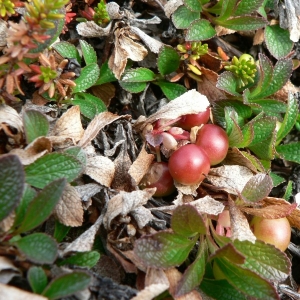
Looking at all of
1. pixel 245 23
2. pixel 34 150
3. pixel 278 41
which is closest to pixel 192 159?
pixel 34 150

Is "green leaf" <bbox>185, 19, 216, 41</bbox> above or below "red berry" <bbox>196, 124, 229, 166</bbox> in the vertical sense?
above

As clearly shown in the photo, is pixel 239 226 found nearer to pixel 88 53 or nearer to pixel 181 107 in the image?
pixel 181 107

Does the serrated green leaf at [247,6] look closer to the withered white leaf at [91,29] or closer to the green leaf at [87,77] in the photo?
the withered white leaf at [91,29]

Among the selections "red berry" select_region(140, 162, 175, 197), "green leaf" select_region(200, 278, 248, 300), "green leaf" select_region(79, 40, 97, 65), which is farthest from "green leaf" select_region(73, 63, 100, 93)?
"green leaf" select_region(200, 278, 248, 300)

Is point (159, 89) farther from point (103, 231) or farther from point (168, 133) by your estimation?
point (103, 231)

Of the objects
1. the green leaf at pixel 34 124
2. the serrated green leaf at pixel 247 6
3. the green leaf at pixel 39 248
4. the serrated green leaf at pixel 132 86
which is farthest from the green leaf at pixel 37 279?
the serrated green leaf at pixel 247 6

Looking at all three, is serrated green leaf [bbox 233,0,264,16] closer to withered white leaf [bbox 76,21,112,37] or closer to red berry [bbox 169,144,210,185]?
withered white leaf [bbox 76,21,112,37]
